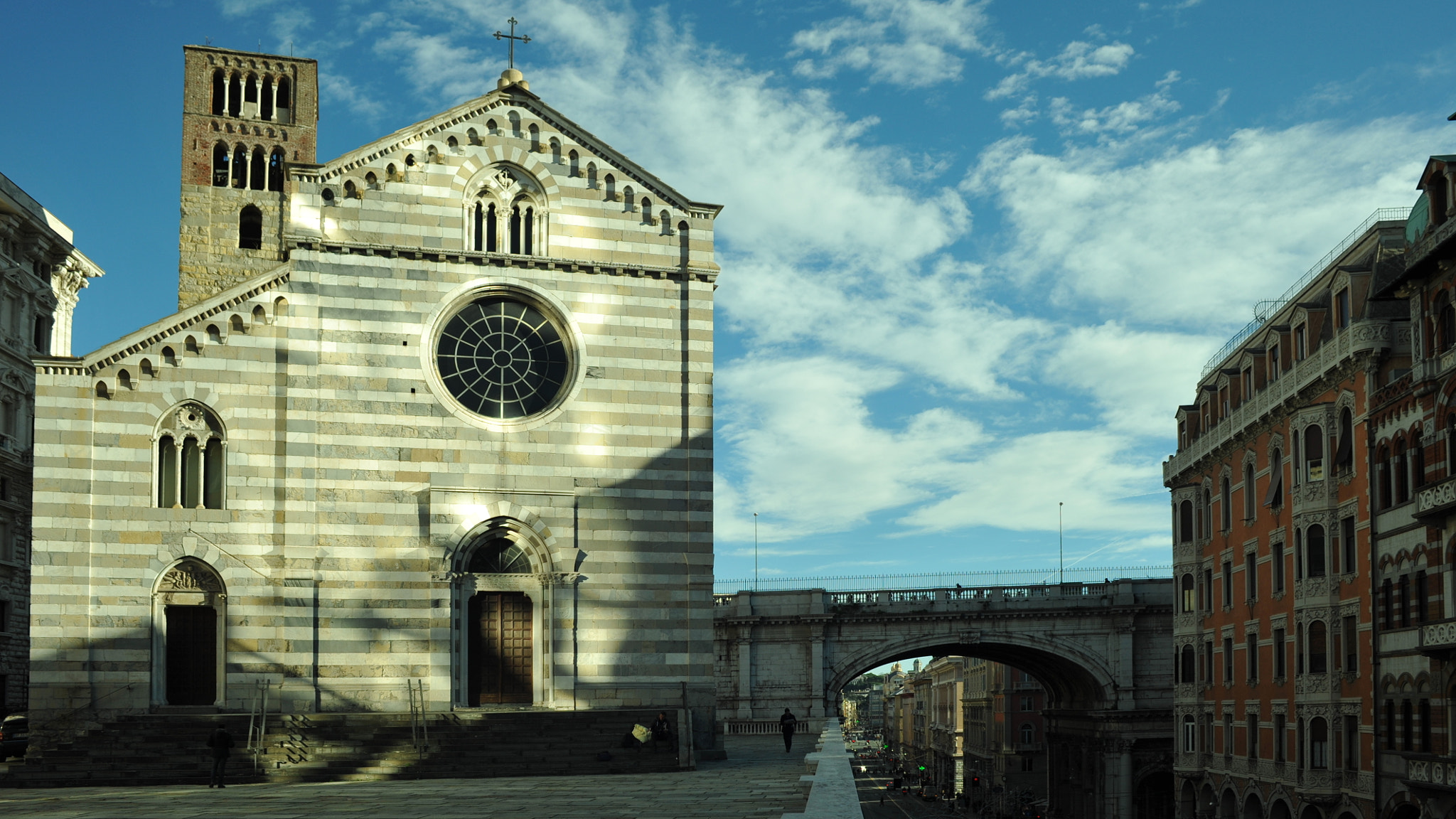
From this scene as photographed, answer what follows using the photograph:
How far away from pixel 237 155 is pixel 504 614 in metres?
22.3

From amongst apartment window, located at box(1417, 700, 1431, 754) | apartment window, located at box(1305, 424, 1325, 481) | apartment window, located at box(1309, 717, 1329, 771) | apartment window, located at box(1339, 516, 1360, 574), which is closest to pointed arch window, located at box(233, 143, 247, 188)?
apartment window, located at box(1305, 424, 1325, 481)

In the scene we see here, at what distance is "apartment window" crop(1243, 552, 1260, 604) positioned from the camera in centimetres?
4434

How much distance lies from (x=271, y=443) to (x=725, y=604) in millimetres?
31353

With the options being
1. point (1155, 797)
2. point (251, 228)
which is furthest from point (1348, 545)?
point (251, 228)

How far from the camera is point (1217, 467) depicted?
4912 cm

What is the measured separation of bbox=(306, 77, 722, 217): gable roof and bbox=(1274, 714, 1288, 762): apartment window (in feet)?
76.0

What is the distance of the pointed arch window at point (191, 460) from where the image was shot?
3409 cm

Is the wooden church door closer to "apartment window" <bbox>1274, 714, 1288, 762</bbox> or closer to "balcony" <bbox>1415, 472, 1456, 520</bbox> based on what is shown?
"balcony" <bbox>1415, 472, 1456, 520</bbox>

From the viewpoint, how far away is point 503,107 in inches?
1491

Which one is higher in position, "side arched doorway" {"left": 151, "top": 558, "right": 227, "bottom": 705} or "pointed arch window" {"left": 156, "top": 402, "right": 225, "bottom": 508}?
"pointed arch window" {"left": 156, "top": 402, "right": 225, "bottom": 508}

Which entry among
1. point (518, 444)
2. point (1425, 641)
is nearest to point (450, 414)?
point (518, 444)

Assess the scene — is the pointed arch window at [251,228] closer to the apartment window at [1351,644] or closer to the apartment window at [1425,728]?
the apartment window at [1351,644]

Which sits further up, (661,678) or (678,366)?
(678,366)

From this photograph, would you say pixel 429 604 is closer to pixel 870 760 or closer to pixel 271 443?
pixel 271 443
